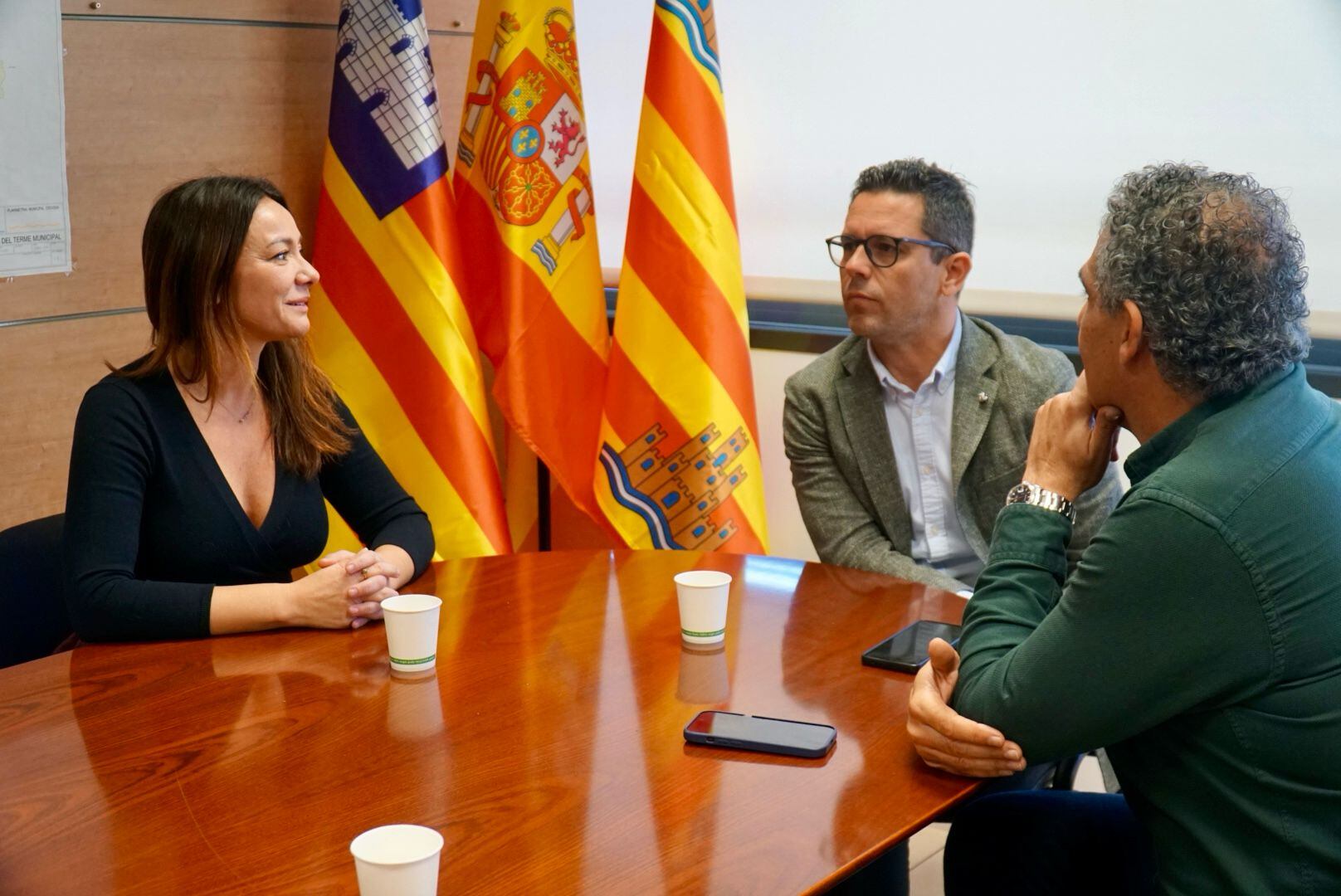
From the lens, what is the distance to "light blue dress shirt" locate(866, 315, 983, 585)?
8.89ft

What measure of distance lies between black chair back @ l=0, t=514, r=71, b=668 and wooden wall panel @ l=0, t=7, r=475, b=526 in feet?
2.53


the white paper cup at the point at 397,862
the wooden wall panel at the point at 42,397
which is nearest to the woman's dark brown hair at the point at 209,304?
the wooden wall panel at the point at 42,397

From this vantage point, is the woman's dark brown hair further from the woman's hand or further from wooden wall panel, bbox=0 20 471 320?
wooden wall panel, bbox=0 20 471 320

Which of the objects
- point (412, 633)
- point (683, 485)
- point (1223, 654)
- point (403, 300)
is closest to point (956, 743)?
point (1223, 654)

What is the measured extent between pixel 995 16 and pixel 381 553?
2177 millimetres

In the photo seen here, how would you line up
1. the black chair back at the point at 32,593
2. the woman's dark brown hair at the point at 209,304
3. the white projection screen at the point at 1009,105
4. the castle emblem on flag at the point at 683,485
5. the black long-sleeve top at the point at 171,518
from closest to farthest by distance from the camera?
the black long-sleeve top at the point at 171,518 < the black chair back at the point at 32,593 < the woman's dark brown hair at the point at 209,304 < the white projection screen at the point at 1009,105 < the castle emblem on flag at the point at 683,485

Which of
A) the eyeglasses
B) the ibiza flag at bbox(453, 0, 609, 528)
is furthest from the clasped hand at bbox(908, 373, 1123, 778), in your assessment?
the ibiza flag at bbox(453, 0, 609, 528)

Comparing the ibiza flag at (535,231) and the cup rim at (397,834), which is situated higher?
the ibiza flag at (535,231)

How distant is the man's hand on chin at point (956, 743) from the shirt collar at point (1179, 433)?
33cm

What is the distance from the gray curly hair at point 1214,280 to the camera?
141cm

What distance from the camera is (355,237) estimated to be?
3240 millimetres

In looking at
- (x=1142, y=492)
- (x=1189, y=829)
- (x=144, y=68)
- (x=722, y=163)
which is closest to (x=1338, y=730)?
(x=1189, y=829)

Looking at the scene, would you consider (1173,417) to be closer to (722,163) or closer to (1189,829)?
(1189,829)

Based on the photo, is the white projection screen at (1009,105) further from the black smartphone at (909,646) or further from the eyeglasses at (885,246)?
the black smartphone at (909,646)
